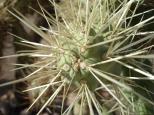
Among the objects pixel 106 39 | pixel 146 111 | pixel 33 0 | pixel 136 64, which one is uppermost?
pixel 33 0

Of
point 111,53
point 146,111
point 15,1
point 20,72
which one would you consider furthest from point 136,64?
point 20,72

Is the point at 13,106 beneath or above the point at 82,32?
beneath

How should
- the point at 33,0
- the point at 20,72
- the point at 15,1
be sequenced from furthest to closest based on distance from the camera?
1. the point at 20,72
2. the point at 33,0
3. the point at 15,1

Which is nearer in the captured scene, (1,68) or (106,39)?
(106,39)

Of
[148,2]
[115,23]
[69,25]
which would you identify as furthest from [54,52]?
[148,2]

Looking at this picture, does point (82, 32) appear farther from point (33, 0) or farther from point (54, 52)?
point (33, 0)

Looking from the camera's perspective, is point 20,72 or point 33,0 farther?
point 20,72

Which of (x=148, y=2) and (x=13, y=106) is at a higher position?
(x=148, y=2)

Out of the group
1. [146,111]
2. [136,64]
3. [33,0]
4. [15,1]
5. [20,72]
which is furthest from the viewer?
[20,72]

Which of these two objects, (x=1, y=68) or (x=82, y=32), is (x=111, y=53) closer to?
(x=82, y=32)
